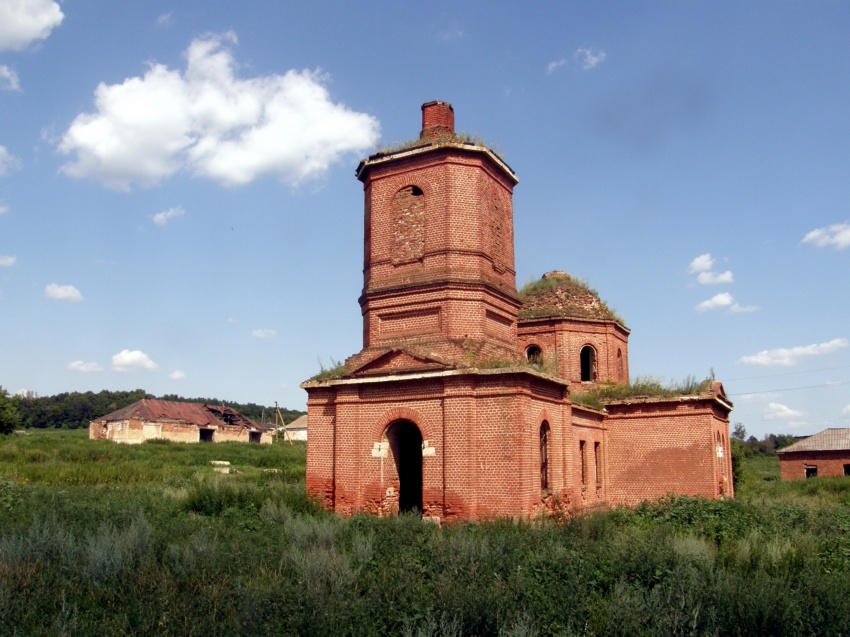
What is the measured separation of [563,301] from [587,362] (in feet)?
7.53

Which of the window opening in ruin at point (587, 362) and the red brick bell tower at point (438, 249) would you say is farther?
the window opening in ruin at point (587, 362)

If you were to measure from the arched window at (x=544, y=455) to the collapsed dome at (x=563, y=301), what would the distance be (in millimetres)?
7982

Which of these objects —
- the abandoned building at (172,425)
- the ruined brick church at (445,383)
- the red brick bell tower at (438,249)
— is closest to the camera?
the ruined brick church at (445,383)

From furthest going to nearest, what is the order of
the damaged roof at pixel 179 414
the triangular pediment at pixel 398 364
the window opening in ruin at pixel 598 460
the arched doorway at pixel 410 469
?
the damaged roof at pixel 179 414, the window opening in ruin at pixel 598 460, the arched doorway at pixel 410 469, the triangular pediment at pixel 398 364

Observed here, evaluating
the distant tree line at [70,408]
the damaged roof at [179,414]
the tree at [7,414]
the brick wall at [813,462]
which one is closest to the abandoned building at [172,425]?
the damaged roof at [179,414]

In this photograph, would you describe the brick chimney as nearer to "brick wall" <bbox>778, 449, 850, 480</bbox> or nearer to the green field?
the green field

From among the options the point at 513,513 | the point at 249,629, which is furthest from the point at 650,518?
the point at 249,629

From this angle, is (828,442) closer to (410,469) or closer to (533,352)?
(533,352)

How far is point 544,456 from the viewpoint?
52.3ft

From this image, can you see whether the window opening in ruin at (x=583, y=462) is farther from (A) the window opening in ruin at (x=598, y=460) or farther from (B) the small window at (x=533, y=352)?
(B) the small window at (x=533, y=352)

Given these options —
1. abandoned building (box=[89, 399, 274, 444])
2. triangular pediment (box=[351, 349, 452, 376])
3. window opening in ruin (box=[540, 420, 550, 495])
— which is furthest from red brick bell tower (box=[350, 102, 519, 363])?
abandoned building (box=[89, 399, 274, 444])

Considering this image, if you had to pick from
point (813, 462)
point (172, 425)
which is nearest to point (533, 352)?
point (813, 462)

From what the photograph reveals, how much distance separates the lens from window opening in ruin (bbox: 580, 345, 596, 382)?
78.0 ft

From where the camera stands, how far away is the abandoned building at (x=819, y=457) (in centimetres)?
4247
